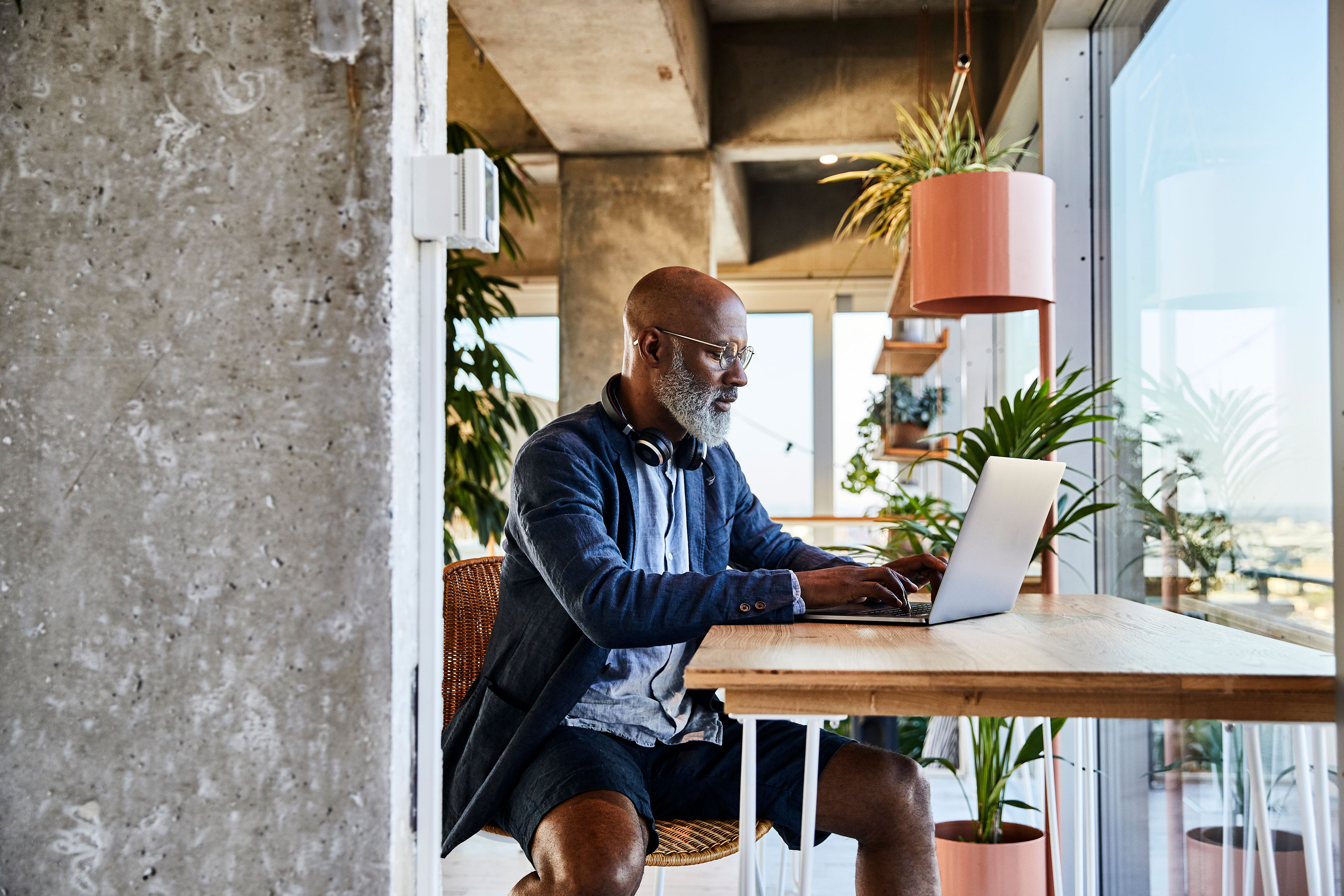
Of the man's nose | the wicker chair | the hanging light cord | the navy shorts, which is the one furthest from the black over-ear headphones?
the hanging light cord

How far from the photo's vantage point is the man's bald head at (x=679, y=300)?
6.06 feet

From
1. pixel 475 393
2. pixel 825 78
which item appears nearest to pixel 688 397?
pixel 475 393

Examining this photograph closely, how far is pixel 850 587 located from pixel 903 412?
219 inches

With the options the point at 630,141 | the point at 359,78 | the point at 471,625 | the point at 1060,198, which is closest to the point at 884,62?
the point at 630,141

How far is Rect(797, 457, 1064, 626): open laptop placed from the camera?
4.78ft

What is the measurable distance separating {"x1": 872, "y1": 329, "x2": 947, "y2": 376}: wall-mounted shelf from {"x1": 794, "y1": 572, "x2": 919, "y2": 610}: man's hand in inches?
150

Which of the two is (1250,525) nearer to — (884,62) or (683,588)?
(683,588)

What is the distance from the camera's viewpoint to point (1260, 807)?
1401mm

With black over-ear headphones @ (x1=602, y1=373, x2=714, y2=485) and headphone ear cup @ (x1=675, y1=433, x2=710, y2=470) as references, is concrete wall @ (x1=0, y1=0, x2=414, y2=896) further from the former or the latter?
headphone ear cup @ (x1=675, y1=433, x2=710, y2=470)

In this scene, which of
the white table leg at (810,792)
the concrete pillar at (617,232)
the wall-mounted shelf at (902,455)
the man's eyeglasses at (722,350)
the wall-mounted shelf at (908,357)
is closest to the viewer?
the white table leg at (810,792)

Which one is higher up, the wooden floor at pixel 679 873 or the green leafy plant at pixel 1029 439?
the green leafy plant at pixel 1029 439

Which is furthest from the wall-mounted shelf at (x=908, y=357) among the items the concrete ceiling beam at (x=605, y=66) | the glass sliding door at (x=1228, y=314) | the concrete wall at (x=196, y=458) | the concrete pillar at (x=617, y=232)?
the concrete wall at (x=196, y=458)

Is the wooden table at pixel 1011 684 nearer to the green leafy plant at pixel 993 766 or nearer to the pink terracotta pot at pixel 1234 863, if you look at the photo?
the pink terracotta pot at pixel 1234 863

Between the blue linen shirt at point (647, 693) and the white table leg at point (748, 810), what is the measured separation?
30cm
